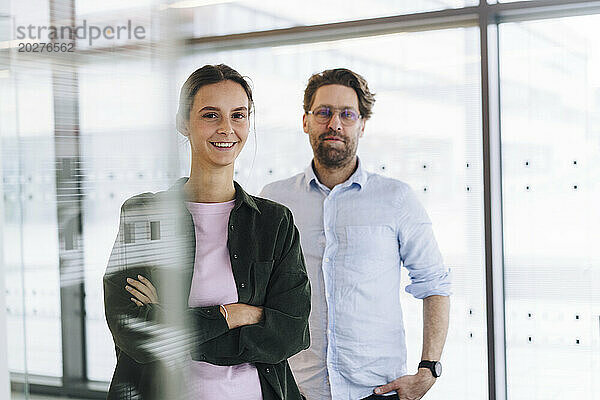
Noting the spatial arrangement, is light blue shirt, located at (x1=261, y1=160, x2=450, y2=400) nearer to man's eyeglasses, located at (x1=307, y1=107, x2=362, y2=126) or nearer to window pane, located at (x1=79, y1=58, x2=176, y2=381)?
man's eyeglasses, located at (x1=307, y1=107, x2=362, y2=126)

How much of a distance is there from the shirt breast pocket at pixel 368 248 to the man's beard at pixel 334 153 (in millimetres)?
229

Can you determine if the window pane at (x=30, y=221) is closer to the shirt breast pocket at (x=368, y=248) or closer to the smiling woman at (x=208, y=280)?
the smiling woman at (x=208, y=280)

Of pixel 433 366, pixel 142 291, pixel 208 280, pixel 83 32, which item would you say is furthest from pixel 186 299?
pixel 433 366

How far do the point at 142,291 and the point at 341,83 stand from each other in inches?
63.5

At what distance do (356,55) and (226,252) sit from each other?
164cm

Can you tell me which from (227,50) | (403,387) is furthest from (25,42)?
(403,387)

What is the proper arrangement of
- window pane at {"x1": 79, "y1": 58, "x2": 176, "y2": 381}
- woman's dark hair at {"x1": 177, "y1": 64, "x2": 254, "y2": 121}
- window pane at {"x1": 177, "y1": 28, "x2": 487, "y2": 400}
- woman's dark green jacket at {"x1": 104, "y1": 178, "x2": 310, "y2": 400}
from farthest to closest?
1. window pane at {"x1": 177, "y1": 28, "x2": 487, "y2": 400}
2. woman's dark hair at {"x1": 177, "y1": 64, "x2": 254, "y2": 121}
3. woman's dark green jacket at {"x1": 104, "y1": 178, "x2": 310, "y2": 400}
4. window pane at {"x1": 79, "y1": 58, "x2": 176, "y2": 381}

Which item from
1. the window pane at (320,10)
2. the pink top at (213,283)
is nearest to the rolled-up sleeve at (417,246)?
the window pane at (320,10)

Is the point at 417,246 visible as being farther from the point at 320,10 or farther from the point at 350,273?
the point at 320,10

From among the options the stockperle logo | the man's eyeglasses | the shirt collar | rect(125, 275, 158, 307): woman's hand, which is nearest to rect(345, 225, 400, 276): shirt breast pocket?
the shirt collar

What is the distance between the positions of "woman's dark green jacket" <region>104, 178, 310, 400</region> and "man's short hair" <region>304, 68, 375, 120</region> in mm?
896

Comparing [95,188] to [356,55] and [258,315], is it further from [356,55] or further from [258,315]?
[356,55]

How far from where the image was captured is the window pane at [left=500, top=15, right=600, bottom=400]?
2865mm

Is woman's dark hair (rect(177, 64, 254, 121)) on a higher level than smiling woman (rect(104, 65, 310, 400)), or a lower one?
higher
